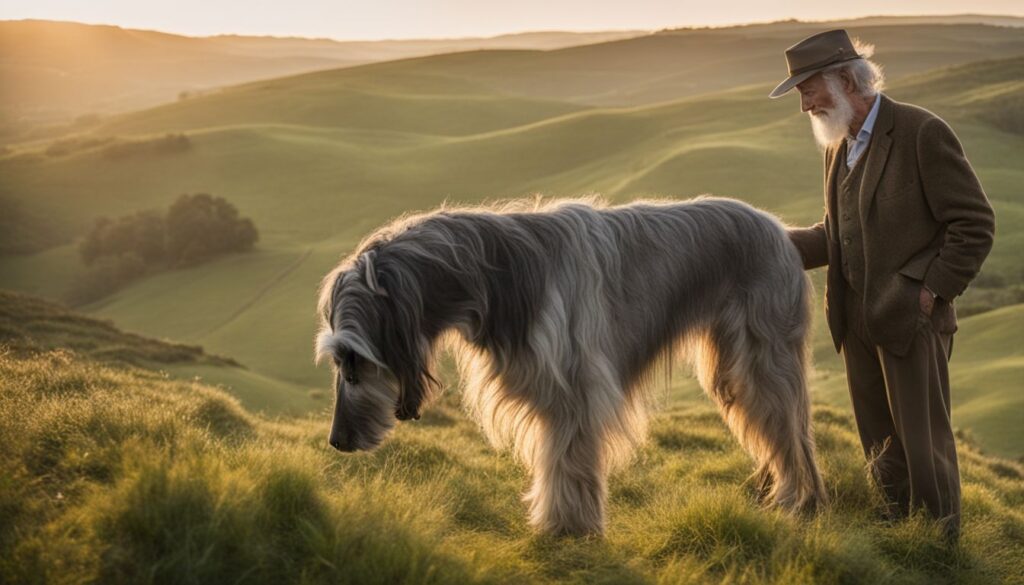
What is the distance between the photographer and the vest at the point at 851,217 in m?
6.42

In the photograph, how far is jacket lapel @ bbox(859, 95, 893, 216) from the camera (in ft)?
20.3

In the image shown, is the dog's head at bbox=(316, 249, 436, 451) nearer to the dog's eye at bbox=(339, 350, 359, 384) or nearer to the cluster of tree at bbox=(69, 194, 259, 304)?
the dog's eye at bbox=(339, 350, 359, 384)

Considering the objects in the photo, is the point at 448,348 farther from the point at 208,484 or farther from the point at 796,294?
the point at 796,294

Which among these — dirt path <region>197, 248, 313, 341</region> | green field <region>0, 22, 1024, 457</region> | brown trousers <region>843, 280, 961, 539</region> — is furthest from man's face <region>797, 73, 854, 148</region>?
dirt path <region>197, 248, 313, 341</region>

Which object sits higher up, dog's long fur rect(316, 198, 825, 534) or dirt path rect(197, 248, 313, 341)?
dog's long fur rect(316, 198, 825, 534)

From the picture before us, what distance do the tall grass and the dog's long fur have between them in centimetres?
48

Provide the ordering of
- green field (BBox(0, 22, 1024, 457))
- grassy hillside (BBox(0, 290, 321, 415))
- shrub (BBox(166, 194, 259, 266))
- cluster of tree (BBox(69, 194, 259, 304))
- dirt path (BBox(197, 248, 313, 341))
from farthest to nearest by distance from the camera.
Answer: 1. shrub (BBox(166, 194, 259, 266))
2. cluster of tree (BBox(69, 194, 259, 304))
3. dirt path (BBox(197, 248, 313, 341))
4. green field (BBox(0, 22, 1024, 457))
5. grassy hillside (BBox(0, 290, 321, 415))

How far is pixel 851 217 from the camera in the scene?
6477 millimetres

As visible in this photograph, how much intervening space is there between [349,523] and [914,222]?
4.16 meters

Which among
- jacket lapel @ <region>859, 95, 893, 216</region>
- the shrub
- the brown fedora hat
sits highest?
the brown fedora hat

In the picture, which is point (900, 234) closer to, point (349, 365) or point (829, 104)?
point (829, 104)

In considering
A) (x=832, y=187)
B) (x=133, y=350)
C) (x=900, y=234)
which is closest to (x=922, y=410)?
(x=900, y=234)

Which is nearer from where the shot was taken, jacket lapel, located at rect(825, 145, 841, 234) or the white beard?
the white beard

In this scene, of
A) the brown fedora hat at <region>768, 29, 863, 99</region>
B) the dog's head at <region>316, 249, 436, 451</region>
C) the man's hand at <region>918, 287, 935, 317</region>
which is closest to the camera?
the dog's head at <region>316, 249, 436, 451</region>
